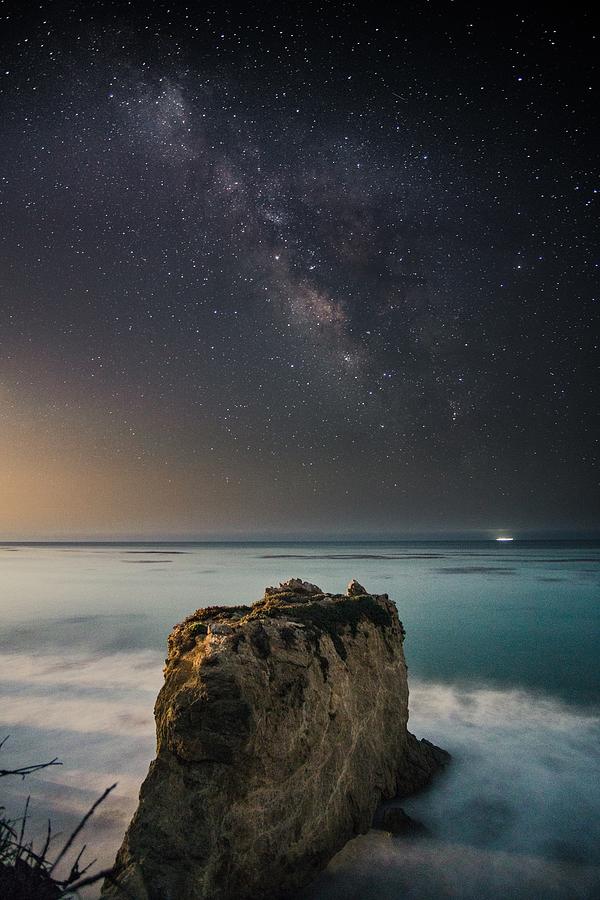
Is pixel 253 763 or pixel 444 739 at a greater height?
pixel 253 763

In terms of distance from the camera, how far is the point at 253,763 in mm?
4141

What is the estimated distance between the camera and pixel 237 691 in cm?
419

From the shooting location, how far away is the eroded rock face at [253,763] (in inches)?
155

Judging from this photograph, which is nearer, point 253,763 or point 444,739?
point 253,763

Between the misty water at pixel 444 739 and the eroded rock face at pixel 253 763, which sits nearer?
the eroded rock face at pixel 253 763

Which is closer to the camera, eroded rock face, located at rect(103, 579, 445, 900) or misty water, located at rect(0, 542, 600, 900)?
eroded rock face, located at rect(103, 579, 445, 900)

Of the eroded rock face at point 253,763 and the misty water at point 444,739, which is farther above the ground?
the eroded rock face at point 253,763

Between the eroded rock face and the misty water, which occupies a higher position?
the eroded rock face

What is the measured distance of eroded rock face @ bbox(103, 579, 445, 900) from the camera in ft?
13.0

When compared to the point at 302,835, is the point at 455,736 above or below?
below

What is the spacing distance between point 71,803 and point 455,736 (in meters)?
6.31

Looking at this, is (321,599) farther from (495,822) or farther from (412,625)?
(412,625)

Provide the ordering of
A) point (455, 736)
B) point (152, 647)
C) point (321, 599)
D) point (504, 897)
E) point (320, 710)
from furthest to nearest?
point (152, 647), point (455, 736), point (321, 599), point (320, 710), point (504, 897)

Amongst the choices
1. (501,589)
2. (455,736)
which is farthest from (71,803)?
(501,589)
